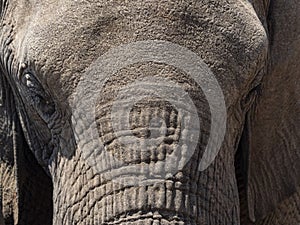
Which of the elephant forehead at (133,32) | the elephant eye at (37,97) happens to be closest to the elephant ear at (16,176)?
the elephant eye at (37,97)

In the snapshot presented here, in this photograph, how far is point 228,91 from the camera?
3.43 m

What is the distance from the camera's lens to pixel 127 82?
3301mm

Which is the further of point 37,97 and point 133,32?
point 37,97

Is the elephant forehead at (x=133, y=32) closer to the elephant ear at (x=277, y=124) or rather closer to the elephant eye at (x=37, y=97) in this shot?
the elephant eye at (x=37, y=97)

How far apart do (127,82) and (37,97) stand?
0.30 meters

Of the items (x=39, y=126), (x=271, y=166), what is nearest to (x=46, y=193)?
(x=39, y=126)

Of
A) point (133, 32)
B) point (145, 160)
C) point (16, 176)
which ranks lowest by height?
point (145, 160)

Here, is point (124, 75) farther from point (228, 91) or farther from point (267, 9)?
point (267, 9)

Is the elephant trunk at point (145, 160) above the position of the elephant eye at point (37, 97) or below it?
below

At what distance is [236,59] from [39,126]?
0.50m

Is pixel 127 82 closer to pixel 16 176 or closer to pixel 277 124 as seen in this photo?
pixel 16 176

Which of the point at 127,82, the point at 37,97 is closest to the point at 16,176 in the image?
the point at 37,97

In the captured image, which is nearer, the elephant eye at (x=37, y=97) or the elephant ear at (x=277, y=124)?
the elephant eye at (x=37, y=97)

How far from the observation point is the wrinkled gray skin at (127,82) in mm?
3289
